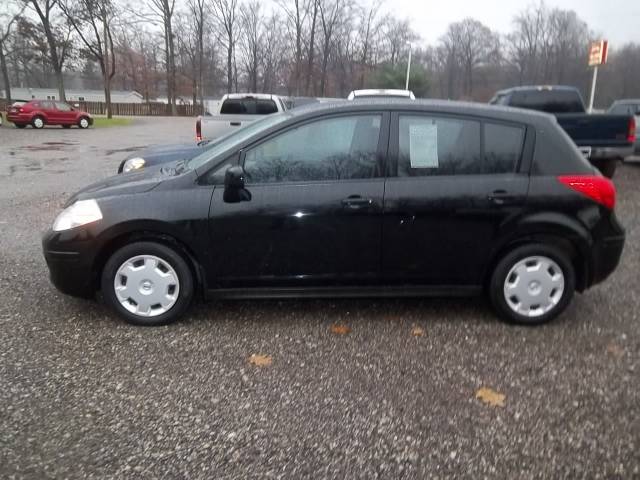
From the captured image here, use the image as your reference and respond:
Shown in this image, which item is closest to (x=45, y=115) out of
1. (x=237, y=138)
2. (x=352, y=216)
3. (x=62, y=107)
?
(x=62, y=107)

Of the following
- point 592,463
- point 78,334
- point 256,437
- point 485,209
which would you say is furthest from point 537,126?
point 78,334

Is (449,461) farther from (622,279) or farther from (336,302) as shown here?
(622,279)

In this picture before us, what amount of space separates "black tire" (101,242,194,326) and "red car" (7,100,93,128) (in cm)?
2768

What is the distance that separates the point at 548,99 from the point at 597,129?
2050mm

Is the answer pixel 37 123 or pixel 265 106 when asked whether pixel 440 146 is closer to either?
pixel 265 106

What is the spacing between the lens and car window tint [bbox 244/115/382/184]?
12.3ft

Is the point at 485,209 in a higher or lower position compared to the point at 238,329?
higher

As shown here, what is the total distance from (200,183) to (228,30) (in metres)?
64.5

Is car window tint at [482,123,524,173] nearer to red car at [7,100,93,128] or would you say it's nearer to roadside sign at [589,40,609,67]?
roadside sign at [589,40,609,67]

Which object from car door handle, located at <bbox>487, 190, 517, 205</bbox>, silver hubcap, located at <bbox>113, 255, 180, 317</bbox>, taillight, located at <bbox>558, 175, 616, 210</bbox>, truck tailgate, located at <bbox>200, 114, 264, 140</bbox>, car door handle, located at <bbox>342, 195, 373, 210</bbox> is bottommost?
silver hubcap, located at <bbox>113, 255, 180, 317</bbox>

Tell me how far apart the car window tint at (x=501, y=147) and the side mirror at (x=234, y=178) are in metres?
1.72

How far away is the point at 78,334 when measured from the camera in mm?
3688

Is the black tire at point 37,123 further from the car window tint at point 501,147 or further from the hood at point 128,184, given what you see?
the car window tint at point 501,147

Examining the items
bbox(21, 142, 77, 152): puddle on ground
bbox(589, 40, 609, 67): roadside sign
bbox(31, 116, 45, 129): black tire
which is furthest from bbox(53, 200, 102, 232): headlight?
bbox(31, 116, 45, 129): black tire
